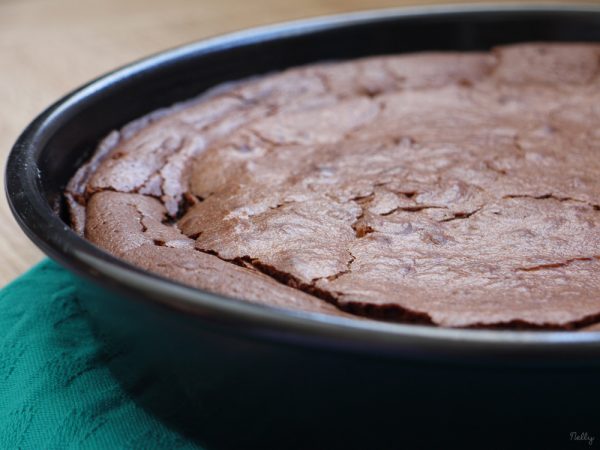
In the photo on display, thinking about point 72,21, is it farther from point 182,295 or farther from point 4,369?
point 182,295

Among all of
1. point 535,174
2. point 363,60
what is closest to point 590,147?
point 535,174

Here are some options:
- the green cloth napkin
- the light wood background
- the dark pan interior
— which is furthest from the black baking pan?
the light wood background

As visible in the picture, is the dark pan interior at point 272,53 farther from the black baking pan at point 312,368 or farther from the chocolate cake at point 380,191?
the black baking pan at point 312,368

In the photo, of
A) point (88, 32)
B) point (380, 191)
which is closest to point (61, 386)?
point (380, 191)

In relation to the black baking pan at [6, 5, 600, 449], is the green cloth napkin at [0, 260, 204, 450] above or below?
below

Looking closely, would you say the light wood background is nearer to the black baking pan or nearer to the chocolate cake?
the chocolate cake

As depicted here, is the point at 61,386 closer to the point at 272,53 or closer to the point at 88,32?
the point at 272,53
